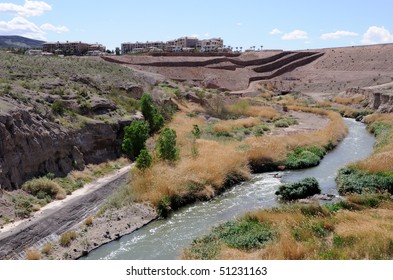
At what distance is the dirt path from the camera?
18203 mm

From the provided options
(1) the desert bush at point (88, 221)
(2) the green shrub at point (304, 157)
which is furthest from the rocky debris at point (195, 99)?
(1) the desert bush at point (88, 221)

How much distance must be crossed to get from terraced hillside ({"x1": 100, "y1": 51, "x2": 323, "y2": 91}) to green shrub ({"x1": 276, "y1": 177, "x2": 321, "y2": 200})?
52.5 meters

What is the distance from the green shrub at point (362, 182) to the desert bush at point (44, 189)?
1496 centimetres

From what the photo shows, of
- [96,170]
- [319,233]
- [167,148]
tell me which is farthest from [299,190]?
[96,170]

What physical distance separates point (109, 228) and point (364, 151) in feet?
81.9

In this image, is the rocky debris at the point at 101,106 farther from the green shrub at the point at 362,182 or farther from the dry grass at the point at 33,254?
the green shrub at the point at 362,182

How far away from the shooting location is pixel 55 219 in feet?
68.5

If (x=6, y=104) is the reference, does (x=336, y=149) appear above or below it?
below

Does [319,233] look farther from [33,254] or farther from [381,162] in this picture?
[381,162]

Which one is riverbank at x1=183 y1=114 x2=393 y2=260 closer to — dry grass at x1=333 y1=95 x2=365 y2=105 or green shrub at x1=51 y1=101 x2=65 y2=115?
green shrub at x1=51 y1=101 x2=65 y2=115

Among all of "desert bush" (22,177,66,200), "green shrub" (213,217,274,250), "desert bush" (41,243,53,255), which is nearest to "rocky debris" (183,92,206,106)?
"desert bush" (22,177,66,200)

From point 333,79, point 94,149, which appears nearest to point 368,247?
point 94,149

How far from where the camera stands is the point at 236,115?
53.4m
